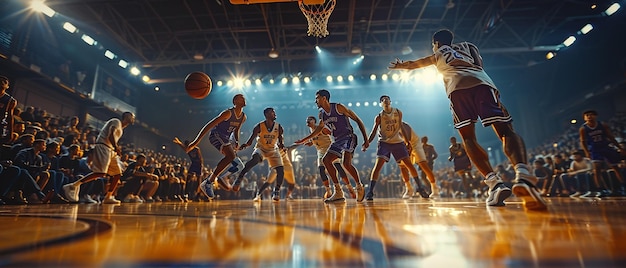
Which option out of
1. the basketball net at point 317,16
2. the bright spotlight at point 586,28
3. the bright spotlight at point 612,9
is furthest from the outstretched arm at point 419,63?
the bright spotlight at point 586,28

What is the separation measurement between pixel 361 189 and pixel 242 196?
10457 millimetres

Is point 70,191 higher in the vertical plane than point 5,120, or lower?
lower

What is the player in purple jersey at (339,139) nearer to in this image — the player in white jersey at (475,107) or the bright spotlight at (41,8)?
the player in white jersey at (475,107)

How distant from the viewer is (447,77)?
261cm

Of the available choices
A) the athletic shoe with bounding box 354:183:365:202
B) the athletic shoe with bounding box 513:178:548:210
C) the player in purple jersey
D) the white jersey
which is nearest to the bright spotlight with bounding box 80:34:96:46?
the white jersey

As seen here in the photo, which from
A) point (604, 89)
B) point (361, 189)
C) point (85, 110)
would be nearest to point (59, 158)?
point (361, 189)

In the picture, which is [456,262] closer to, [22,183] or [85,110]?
[22,183]

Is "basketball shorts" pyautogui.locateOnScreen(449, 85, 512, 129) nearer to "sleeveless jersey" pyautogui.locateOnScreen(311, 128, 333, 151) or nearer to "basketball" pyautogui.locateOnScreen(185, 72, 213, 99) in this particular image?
"sleeveless jersey" pyautogui.locateOnScreen(311, 128, 333, 151)

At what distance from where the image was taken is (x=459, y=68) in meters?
2.55

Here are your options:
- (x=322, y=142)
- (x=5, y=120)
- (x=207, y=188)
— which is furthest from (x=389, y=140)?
(x=5, y=120)

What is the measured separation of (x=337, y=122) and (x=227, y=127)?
196cm

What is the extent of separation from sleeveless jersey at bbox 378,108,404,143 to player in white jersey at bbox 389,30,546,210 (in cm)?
250

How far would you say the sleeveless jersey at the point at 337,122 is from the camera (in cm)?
→ 442

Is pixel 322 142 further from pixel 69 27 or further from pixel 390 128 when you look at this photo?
pixel 69 27
